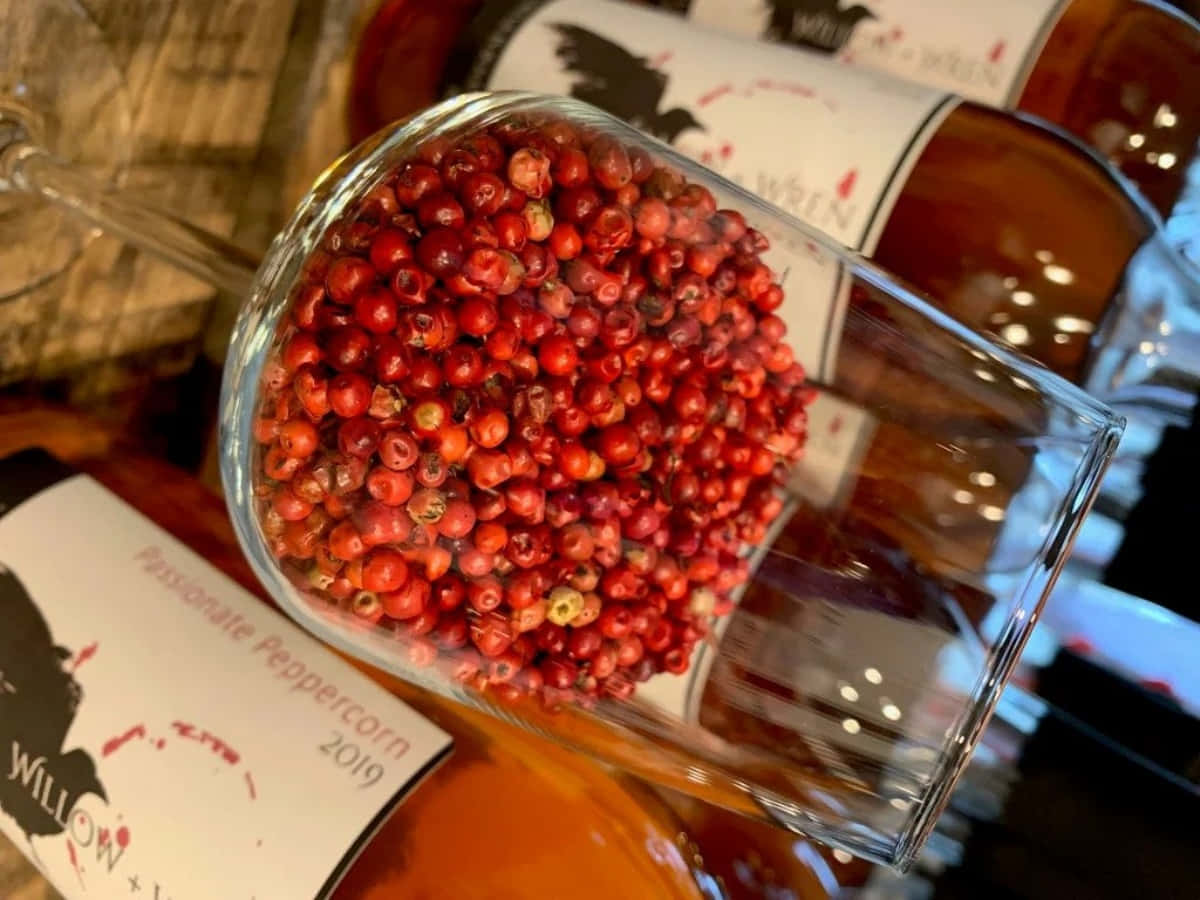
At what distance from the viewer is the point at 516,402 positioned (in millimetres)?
287

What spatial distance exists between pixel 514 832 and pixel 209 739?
13 cm

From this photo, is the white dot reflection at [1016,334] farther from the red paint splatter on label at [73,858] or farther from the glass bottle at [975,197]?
the red paint splatter on label at [73,858]

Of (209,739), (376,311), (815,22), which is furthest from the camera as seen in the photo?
(815,22)

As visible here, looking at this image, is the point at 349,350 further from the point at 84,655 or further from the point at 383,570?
the point at 84,655

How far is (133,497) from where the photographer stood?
49cm

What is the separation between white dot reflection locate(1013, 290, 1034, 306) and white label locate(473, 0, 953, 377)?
0.08 metres

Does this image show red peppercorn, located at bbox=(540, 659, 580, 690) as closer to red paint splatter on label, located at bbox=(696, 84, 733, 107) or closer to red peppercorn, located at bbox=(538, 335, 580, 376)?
red peppercorn, located at bbox=(538, 335, 580, 376)

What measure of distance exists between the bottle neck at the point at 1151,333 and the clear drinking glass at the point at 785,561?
0.36 ft

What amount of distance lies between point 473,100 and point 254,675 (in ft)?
0.80

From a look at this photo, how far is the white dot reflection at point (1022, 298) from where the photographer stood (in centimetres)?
44

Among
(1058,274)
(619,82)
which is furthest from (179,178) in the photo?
(1058,274)

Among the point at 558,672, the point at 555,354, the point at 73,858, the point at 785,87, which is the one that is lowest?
the point at 73,858

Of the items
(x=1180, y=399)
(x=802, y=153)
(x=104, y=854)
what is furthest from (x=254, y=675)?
(x=1180, y=399)

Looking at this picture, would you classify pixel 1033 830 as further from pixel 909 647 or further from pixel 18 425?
pixel 18 425
